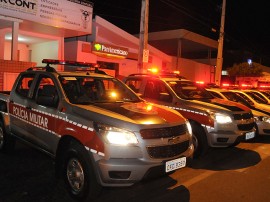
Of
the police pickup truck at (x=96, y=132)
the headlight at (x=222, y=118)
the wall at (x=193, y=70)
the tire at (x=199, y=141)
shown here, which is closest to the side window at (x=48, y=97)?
the police pickup truck at (x=96, y=132)

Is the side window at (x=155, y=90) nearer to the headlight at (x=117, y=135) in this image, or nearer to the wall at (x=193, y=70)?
the headlight at (x=117, y=135)

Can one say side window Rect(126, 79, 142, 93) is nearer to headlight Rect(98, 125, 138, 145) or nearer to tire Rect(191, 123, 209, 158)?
tire Rect(191, 123, 209, 158)

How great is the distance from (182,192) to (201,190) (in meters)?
0.33

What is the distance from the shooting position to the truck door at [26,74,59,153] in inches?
187

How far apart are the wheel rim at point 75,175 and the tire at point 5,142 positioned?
232cm

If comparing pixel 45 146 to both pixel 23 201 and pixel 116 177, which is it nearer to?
pixel 23 201

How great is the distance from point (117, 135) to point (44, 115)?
159 cm

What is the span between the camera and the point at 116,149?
391 centimetres

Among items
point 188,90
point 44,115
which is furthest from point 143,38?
point 44,115

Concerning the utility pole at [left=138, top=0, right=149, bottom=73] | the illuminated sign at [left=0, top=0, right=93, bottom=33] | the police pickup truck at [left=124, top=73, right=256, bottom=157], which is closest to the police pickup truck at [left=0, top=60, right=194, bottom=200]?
the police pickup truck at [left=124, top=73, right=256, bottom=157]

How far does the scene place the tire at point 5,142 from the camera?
624 cm

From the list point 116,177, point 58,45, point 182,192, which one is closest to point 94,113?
point 116,177

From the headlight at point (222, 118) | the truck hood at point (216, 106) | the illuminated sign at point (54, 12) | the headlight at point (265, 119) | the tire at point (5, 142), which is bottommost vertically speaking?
the tire at point (5, 142)

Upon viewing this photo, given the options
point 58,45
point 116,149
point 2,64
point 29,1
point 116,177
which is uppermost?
point 29,1
